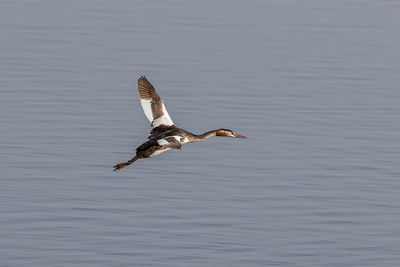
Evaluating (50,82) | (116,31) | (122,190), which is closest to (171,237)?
(122,190)

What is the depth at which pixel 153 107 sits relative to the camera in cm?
2103

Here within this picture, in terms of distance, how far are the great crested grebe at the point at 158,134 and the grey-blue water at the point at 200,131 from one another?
296cm

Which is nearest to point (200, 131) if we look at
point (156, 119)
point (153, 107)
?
point (153, 107)

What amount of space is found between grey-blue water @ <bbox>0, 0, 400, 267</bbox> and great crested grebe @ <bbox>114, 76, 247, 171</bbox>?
2.96 metres

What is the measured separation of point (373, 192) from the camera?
2569 cm

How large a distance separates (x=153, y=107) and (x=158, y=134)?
1.43 m

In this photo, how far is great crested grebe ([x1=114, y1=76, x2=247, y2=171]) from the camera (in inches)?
739

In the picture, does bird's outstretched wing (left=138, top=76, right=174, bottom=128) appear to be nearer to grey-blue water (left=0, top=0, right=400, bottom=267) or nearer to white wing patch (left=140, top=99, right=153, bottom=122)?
white wing patch (left=140, top=99, right=153, bottom=122)

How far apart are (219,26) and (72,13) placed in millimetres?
5784

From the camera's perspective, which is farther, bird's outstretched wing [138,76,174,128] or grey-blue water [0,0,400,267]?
grey-blue water [0,0,400,267]

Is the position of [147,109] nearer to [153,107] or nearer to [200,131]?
[153,107]

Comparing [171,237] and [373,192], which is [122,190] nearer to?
[171,237]

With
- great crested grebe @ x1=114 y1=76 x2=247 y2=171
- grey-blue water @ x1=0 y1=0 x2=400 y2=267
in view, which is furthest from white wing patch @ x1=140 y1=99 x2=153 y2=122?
grey-blue water @ x1=0 y1=0 x2=400 y2=267

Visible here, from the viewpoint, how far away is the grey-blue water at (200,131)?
23016 millimetres
